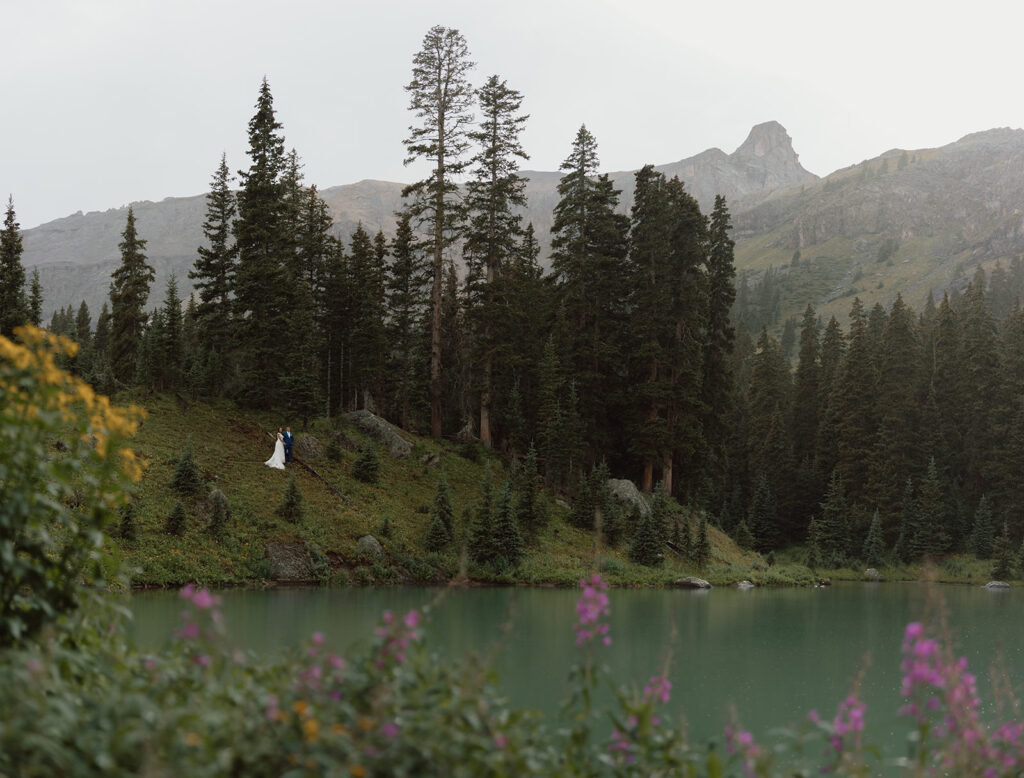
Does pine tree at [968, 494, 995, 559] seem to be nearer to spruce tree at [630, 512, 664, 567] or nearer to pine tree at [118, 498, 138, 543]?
spruce tree at [630, 512, 664, 567]

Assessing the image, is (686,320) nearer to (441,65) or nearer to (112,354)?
(441,65)

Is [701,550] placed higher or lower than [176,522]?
lower

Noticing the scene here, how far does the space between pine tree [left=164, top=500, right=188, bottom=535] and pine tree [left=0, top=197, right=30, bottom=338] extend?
24.7 meters

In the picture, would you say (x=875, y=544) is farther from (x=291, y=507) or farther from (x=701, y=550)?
(x=291, y=507)

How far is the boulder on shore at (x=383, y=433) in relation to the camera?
36.7 meters

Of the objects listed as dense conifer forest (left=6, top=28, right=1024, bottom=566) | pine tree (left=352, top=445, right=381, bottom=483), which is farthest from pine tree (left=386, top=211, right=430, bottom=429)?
pine tree (left=352, top=445, right=381, bottom=483)

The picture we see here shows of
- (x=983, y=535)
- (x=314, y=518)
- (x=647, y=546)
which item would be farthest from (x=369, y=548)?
(x=983, y=535)

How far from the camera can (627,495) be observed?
39.6 meters

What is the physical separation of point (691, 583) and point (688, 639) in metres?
17.3

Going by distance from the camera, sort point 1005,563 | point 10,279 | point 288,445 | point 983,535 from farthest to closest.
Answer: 1. point 983,535
2. point 1005,563
3. point 10,279
4. point 288,445

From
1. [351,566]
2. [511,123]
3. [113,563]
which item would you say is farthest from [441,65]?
[113,563]

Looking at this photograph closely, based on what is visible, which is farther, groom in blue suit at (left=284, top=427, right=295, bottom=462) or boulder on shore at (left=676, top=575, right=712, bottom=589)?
boulder on shore at (left=676, top=575, right=712, bottom=589)

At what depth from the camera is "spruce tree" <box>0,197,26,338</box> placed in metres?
42.2

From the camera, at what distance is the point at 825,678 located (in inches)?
546
